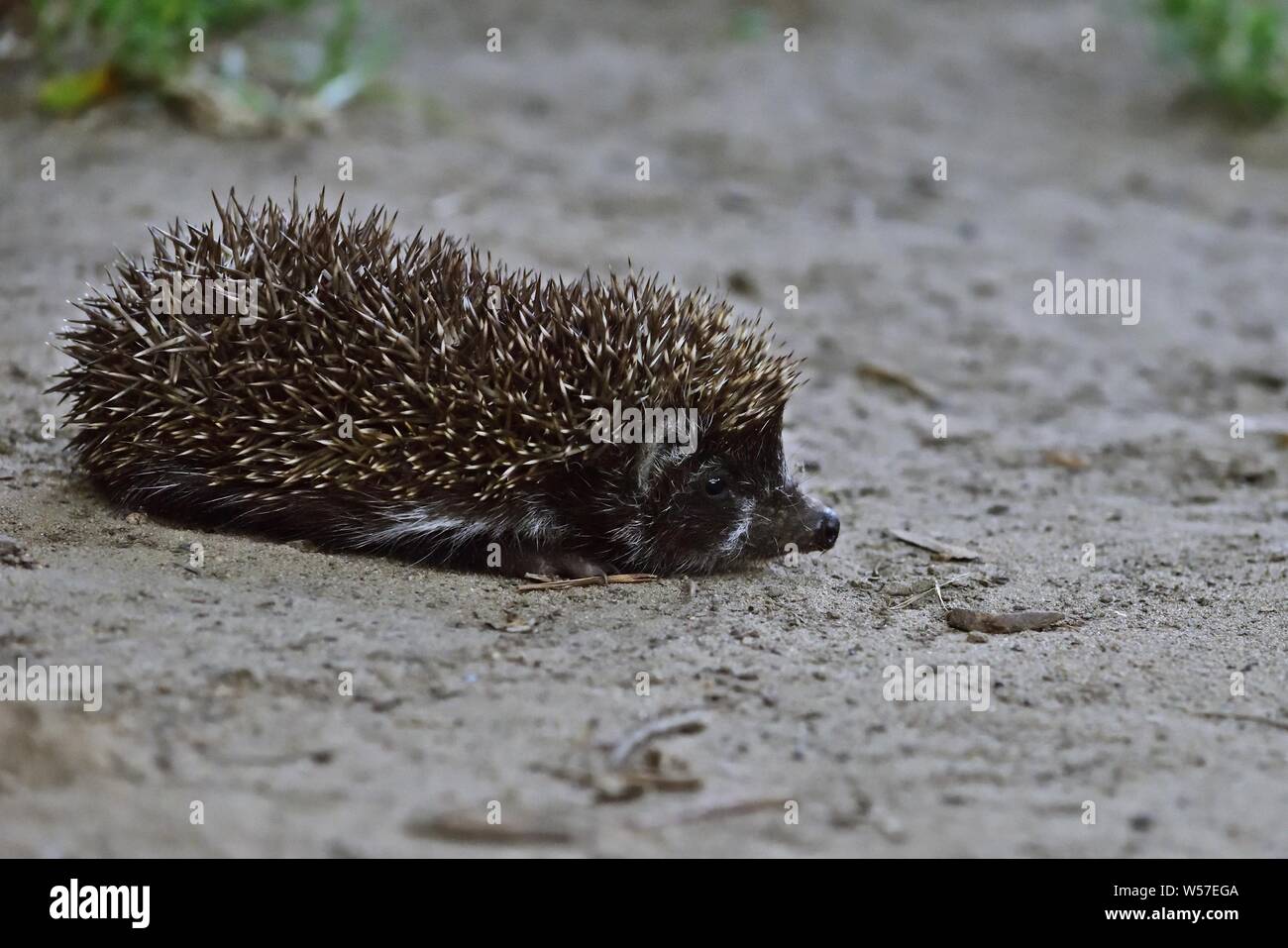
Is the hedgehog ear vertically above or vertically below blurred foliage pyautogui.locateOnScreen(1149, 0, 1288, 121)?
below

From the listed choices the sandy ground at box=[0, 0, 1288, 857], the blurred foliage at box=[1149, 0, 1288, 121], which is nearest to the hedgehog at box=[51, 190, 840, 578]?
the sandy ground at box=[0, 0, 1288, 857]

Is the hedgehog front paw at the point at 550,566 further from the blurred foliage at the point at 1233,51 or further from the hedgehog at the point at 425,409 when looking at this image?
the blurred foliage at the point at 1233,51

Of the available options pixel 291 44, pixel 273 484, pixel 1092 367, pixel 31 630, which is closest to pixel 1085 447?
Answer: pixel 1092 367

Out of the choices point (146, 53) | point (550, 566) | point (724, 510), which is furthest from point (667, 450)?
point (146, 53)

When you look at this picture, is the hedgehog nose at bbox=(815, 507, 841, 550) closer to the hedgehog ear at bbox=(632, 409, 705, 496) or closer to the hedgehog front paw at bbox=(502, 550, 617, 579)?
the hedgehog ear at bbox=(632, 409, 705, 496)

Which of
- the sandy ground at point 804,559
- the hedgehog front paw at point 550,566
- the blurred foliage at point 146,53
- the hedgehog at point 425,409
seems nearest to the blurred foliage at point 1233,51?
the sandy ground at point 804,559

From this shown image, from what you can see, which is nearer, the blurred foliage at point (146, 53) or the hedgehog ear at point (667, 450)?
the hedgehog ear at point (667, 450)

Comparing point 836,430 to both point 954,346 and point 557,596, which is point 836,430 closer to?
point 954,346
